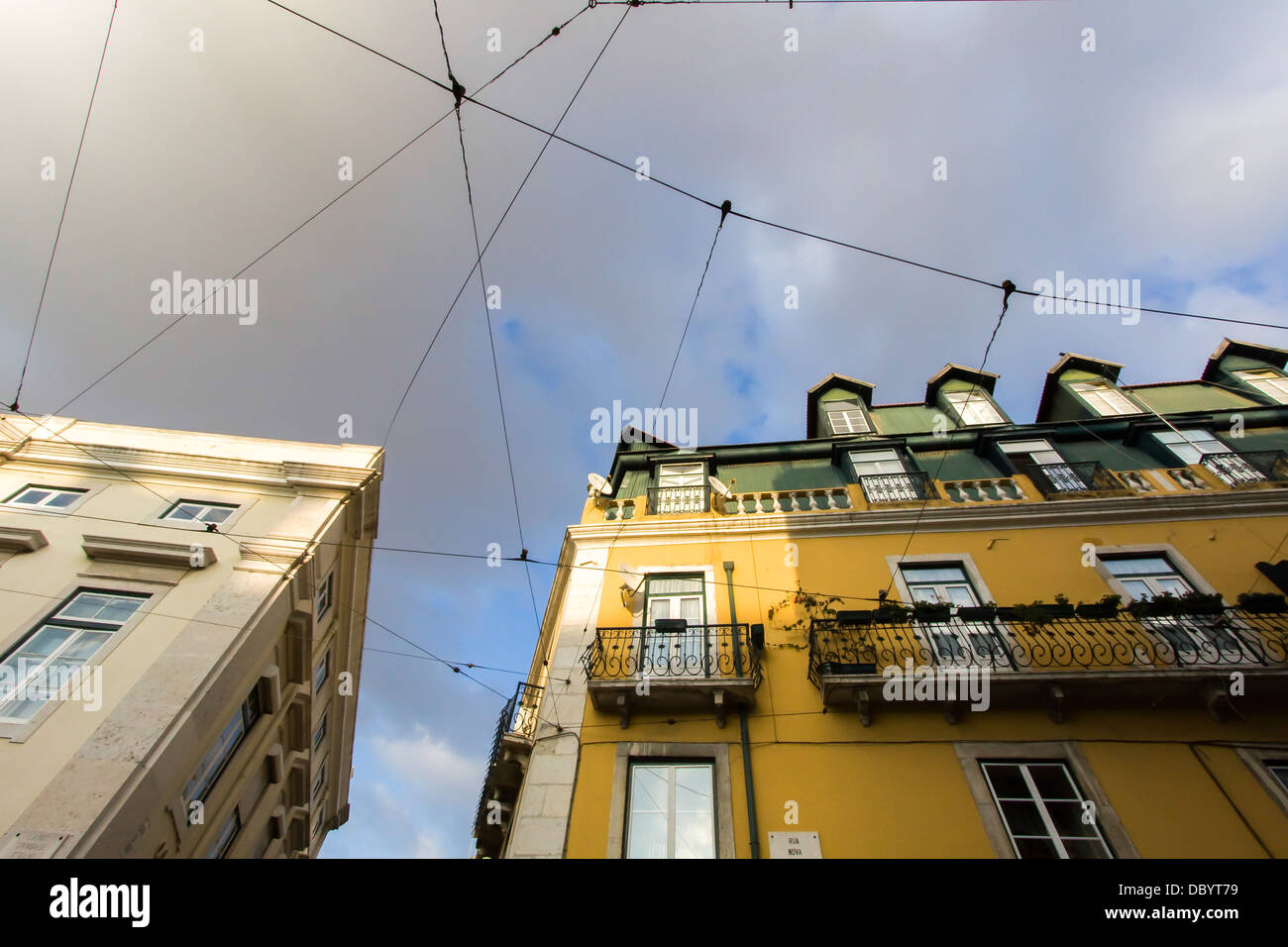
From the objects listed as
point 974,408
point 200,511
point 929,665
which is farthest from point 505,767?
point 974,408

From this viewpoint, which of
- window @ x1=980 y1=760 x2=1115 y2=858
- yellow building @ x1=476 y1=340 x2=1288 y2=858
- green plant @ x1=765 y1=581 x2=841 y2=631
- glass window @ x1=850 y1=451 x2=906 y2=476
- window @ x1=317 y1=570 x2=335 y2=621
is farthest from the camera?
window @ x1=317 y1=570 x2=335 y2=621

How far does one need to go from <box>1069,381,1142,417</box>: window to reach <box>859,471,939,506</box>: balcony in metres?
6.59

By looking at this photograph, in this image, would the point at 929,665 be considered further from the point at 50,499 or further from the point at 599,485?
the point at 50,499

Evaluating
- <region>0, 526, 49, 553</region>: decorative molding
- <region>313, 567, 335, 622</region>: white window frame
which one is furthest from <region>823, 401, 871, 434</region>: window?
<region>0, 526, 49, 553</region>: decorative molding

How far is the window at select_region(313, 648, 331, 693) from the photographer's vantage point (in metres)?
16.6

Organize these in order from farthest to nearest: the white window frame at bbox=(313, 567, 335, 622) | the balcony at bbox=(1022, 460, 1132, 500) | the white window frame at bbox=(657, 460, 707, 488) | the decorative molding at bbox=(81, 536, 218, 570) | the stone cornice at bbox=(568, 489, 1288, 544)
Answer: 1. the white window frame at bbox=(313, 567, 335, 622)
2. the white window frame at bbox=(657, 460, 707, 488)
3. the balcony at bbox=(1022, 460, 1132, 500)
4. the decorative molding at bbox=(81, 536, 218, 570)
5. the stone cornice at bbox=(568, 489, 1288, 544)

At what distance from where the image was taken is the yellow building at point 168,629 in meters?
8.97

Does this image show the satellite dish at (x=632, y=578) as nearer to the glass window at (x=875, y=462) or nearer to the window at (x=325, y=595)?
the glass window at (x=875, y=462)

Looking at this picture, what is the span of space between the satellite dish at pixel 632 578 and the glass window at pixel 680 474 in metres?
3.14

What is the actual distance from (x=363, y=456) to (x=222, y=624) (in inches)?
239

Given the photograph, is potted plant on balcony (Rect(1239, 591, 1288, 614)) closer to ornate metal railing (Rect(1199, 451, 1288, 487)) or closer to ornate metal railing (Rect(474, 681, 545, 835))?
ornate metal railing (Rect(1199, 451, 1288, 487))

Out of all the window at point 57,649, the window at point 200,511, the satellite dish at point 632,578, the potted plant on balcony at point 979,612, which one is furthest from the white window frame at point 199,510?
the potted plant on balcony at point 979,612
